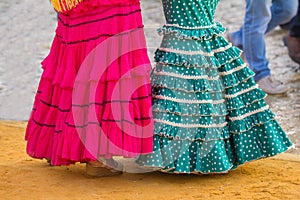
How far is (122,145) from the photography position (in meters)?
4.28

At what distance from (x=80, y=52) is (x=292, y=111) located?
2.45 m

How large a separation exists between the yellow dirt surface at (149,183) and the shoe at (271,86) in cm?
189

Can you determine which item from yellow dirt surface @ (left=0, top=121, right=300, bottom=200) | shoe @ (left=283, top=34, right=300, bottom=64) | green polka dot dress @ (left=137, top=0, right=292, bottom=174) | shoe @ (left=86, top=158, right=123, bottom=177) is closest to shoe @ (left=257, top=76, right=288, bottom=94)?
shoe @ (left=283, top=34, right=300, bottom=64)

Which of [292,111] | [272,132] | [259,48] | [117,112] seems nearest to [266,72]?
[259,48]

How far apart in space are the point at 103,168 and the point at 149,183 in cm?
29

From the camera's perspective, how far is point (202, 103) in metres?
4.47

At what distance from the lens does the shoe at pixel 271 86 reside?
22.2 feet

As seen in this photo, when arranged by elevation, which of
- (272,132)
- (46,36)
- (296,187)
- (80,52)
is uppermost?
(46,36)

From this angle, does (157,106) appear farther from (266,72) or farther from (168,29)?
(266,72)

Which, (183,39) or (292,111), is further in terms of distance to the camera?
(292,111)

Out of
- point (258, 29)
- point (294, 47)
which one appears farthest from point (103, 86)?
point (294, 47)

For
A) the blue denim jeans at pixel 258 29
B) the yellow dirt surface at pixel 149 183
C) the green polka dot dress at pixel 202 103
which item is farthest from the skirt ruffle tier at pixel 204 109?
the blue denim jeans at pixel 258 29

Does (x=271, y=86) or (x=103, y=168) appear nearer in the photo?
(x=103, y=168)

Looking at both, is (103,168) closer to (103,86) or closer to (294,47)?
(103,86)
